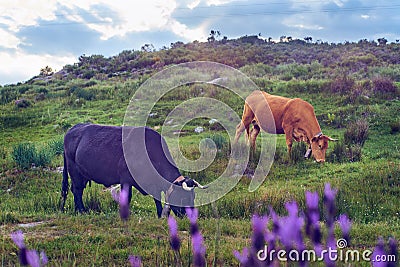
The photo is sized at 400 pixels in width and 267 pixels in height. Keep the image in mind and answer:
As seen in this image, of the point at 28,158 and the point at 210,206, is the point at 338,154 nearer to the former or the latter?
the point at 210,206

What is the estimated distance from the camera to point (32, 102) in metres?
26.6

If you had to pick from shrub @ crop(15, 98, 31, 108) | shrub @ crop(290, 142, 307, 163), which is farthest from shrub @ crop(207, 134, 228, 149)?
shrub @ crop(15, 98, 31, 108)

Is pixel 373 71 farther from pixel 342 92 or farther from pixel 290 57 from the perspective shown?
pixel 290 57

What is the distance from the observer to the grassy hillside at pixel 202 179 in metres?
5.88

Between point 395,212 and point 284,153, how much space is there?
Result: 494 cm

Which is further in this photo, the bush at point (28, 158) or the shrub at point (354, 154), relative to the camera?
the shrub at point (354, 154)

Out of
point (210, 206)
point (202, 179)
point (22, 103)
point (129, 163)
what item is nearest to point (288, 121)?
point (202, 179)

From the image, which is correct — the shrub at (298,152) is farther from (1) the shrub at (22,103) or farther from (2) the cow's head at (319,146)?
(1) the shrub at (22,103)

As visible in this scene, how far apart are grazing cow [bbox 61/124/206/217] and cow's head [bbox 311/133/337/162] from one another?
563 centimetres

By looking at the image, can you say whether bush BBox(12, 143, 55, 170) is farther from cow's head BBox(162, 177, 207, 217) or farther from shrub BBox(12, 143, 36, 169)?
cow's head BBox(162, 177, 207, 217)

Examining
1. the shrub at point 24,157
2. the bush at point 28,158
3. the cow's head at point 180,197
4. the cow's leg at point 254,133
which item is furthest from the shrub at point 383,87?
the cow's head at point 180,197

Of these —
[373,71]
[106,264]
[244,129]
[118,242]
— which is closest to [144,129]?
[118,242]

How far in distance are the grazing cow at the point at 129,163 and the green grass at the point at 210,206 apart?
0.43 meters

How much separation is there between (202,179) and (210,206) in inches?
122
